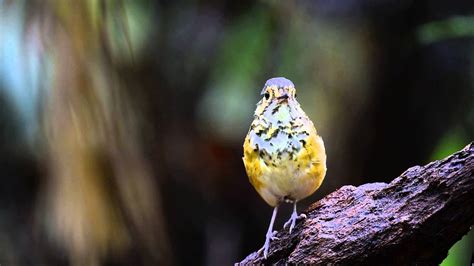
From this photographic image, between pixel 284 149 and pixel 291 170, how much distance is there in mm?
30

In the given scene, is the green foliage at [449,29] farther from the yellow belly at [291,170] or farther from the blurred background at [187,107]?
the yellow belly at [291,170]

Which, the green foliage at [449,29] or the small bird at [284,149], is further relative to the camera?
the green foliage at [449,29]

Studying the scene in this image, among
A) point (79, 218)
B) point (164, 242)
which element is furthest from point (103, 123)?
point (164, 242)

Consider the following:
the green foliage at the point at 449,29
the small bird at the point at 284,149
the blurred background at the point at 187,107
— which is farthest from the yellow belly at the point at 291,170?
the green foliage at the point at 449,29

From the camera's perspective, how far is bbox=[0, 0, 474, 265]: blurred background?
179 cm

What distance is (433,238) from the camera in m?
0.83

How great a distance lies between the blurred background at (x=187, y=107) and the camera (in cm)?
179

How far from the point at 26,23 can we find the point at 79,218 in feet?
1.69

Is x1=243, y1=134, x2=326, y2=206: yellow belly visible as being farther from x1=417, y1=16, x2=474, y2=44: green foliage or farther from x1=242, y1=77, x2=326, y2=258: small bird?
x1=417, y1=16, x2=474, y2=44: green foliage

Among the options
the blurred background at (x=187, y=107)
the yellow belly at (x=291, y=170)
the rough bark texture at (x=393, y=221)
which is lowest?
the rough bark texture at (x=393, y=221)

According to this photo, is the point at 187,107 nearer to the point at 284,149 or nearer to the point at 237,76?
the point at 237,76

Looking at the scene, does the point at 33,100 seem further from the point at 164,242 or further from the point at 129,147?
the point at 164,242

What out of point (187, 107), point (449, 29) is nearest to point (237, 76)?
point (187, 107)

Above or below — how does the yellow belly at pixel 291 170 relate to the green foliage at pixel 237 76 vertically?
below
